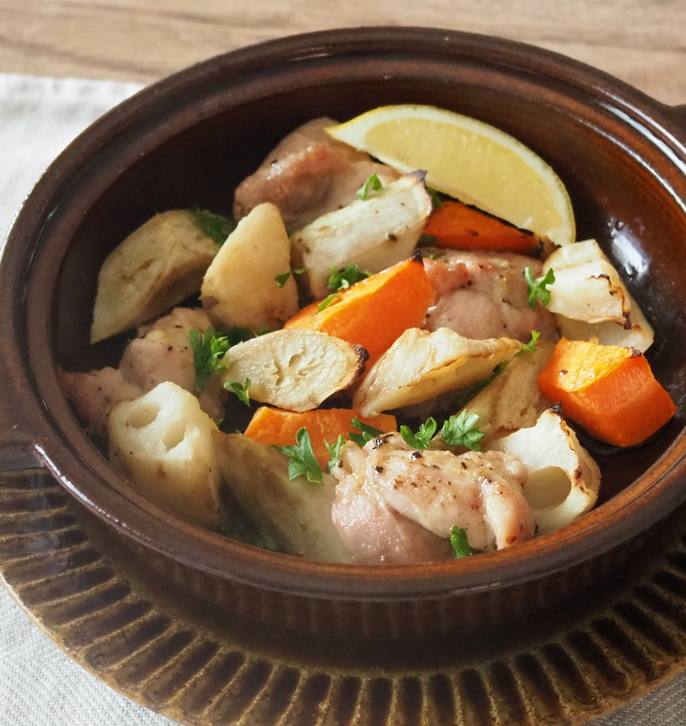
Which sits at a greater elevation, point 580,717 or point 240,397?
point 240,397

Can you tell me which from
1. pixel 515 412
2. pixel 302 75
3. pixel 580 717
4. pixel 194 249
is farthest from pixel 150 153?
pixel 580 717

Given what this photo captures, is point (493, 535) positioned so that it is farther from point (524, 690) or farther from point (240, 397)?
point (240, 397)

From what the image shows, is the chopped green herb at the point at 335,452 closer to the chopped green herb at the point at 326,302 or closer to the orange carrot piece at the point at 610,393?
the chopped green herb at the point at 326,302

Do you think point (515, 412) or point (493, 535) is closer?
point (493, 535)

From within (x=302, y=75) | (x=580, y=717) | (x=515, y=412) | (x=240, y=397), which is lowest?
(x=580, y=717)

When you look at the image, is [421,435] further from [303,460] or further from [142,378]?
[142,378]

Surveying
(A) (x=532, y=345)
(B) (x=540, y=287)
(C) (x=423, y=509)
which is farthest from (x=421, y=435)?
(B) (x=540, y=287)
